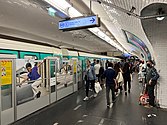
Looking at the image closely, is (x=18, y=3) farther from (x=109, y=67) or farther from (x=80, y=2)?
(x=109, y=67)

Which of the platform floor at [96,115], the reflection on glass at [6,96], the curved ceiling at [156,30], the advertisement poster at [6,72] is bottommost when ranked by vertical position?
the platform floor at [96,115]

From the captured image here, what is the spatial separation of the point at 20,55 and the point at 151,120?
4.80 meters

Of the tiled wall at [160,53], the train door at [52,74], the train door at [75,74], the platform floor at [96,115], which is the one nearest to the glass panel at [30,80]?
the train door at [52,74]

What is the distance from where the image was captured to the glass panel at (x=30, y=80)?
488cm

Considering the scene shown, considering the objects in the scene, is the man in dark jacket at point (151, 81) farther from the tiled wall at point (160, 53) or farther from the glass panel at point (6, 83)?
the glass panel at point (6, 83)

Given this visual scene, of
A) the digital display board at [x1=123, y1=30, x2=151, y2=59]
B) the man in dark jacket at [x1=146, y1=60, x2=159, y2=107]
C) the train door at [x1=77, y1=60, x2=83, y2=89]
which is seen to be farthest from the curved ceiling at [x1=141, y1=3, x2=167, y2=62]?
the train door at [x1=77, y1=60, x2=83, y2=89]

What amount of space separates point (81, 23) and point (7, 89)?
2627mm

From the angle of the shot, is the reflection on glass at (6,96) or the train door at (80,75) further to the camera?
the train door at (80,75)

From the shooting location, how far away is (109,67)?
19.6ft

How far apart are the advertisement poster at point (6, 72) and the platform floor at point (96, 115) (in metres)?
1.17

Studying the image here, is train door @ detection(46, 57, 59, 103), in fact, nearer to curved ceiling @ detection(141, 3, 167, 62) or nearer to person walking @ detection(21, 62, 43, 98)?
person walking @ detection(21, 62, 43, 98)

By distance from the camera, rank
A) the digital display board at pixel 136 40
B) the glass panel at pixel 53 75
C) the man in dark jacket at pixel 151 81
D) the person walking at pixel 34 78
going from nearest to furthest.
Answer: the man in dark jacket at pixel 151 81 → the person walking at pixel 34 78 → the glass panel at pixel 53 75 → the digital display board at pixel 136 40

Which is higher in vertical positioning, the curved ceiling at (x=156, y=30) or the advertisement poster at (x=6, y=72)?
the curved ceiling at (x=156, y=30)

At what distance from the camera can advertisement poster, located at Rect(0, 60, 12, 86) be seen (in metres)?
4.23
